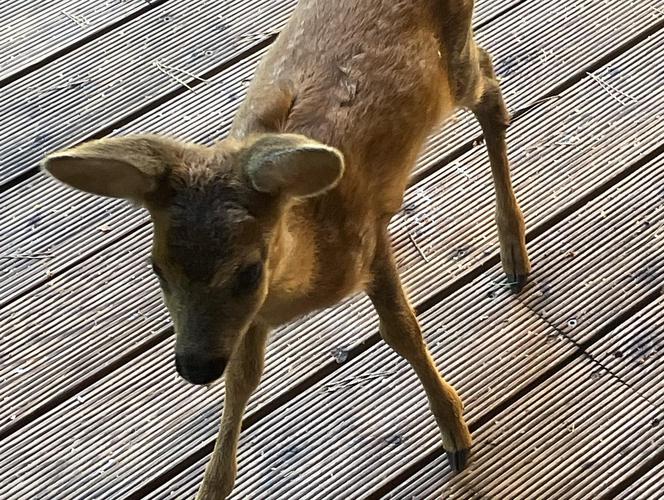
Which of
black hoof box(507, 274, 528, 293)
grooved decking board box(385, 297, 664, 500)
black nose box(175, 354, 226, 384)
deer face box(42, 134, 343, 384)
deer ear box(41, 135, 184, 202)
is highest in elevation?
deer ear box(41, 135, 184, 202)

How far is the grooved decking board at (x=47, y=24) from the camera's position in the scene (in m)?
2.69

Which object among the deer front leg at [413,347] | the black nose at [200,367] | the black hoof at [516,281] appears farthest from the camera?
the black hoof at [516,281]

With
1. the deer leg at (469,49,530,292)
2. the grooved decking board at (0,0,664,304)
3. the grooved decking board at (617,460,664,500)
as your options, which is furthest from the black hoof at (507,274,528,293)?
the grooved decking board at (617,460,664,500)

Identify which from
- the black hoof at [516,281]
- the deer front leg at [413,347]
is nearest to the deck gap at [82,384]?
the deer front leg at [413,347]

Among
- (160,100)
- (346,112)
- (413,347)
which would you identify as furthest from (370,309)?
(160,100)

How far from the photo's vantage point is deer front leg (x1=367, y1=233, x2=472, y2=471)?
1852 mm

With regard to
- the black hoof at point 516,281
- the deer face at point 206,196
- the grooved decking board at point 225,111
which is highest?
the deer face at point 206,196

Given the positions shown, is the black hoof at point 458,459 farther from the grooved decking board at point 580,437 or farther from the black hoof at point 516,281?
the black hoof at point 516,281

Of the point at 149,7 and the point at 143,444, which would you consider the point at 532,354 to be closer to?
the point at 143,444

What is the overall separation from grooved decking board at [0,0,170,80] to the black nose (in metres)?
1.54

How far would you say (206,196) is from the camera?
1.34m

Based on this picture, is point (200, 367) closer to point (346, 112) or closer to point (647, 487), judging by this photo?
point (346, 112)

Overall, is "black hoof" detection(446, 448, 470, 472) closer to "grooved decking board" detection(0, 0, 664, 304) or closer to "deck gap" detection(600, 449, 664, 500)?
"deck gap" detection(600, 449, 664, 500)

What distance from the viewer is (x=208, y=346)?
1424 millimetres
